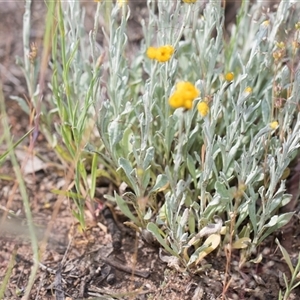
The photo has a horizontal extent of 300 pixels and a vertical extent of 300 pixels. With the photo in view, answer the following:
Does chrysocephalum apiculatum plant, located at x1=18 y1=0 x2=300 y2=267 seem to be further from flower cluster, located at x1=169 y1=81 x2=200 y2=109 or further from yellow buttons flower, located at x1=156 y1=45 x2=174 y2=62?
flower cluster, located at x1=169 y1=81 x2=200 y2=109

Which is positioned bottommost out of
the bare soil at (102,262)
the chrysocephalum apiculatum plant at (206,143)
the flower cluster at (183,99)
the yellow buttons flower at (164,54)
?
the bare soil at (102,262)

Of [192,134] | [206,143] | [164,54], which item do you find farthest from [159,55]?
[192,134]

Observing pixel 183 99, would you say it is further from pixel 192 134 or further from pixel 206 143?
pixel 192 134

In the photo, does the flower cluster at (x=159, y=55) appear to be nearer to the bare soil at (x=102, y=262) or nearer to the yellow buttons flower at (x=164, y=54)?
the yellow buttons flower at (x=164, y=54)

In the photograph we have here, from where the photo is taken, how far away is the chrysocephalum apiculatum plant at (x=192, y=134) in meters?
1.60

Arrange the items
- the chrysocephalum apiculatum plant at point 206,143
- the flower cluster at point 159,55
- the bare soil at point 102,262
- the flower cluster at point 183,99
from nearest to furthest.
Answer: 1. the flower cluster at point 183,99
2. the flower cluster at point 159,55
3. the chrysocephalum apiculatum plant at point 206,143
4. the bare soil at point 102,262

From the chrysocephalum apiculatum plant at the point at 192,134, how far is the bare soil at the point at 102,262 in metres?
0.09

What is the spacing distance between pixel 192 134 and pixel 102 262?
1.81 feet

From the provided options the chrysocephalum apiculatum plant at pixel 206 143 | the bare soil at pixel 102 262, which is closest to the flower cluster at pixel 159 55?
the chrysocephalum apiculatum plant at pixel 206 143

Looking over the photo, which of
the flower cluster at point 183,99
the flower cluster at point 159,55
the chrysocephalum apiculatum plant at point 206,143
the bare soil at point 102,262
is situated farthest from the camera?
the bare soil at point 102,262

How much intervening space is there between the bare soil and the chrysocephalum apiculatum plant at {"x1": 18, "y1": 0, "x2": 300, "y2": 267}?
9 cm

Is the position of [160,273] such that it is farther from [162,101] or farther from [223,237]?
[162,101]

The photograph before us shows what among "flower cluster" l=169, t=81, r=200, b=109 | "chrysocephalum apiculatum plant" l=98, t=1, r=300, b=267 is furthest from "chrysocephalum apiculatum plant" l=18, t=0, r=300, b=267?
"flower cluster" l=169, t=81, r=200, b=109

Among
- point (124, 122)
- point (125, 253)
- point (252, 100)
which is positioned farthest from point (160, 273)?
point (252, 100)
